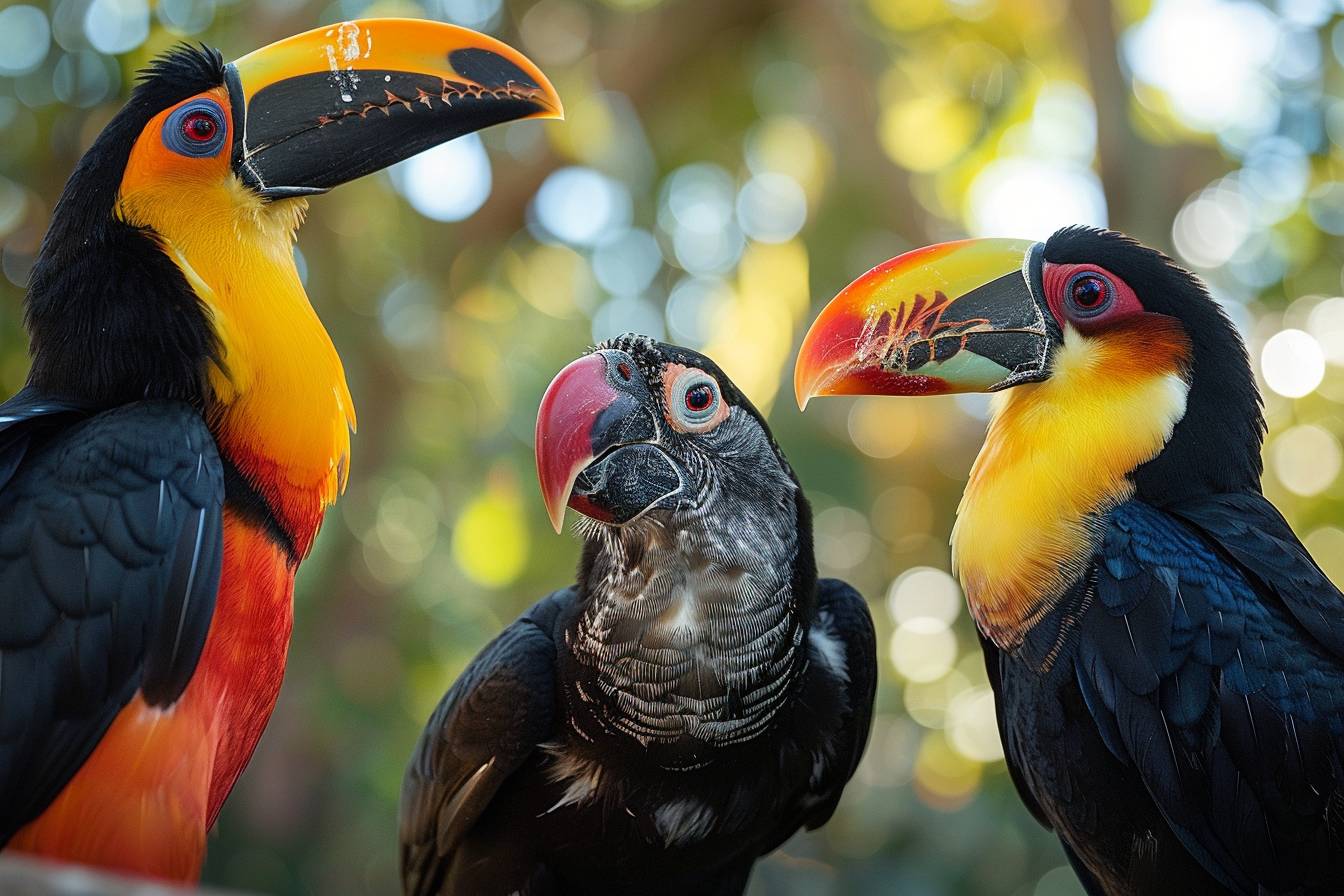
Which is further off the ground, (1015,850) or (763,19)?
(763,19)

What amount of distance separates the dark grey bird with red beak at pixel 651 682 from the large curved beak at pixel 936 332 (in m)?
0.30

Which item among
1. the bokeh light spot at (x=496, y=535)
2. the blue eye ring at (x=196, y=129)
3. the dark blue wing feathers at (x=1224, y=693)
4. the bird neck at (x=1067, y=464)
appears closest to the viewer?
the dark blue wing feathers at (x=1224, y=693)

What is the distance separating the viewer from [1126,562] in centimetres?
277

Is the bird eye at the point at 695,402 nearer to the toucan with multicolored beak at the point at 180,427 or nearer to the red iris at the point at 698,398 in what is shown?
the red iris at the point at 698,398

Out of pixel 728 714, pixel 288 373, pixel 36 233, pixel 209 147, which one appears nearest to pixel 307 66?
pixel 209 147

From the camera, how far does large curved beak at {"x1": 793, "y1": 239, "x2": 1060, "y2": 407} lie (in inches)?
119

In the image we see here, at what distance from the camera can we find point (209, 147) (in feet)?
9.11

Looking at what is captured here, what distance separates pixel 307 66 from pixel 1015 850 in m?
5.43

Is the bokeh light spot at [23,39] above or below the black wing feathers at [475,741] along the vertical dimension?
above

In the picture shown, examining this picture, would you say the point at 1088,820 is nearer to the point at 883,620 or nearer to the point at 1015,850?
the point at 1015,850

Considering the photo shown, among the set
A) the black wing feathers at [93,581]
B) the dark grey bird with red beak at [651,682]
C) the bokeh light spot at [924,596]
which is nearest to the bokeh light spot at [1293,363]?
the bokeh light spot at [924,596]

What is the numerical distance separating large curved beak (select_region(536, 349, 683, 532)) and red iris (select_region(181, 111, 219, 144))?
0.96m

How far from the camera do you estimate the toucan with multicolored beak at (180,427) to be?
7.59 feet

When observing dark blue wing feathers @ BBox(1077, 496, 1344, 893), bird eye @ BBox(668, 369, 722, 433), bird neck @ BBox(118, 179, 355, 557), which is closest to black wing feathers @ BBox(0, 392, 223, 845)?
bird neck @ BBox(118, 179, 355, 557)
